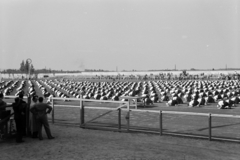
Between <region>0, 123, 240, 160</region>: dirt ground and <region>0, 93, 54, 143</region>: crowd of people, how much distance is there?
39 centimetres

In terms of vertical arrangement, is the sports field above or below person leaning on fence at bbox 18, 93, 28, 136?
below

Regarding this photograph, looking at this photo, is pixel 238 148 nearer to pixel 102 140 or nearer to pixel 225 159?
pixel 225 159

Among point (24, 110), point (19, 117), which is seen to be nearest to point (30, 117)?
point (24, 110)

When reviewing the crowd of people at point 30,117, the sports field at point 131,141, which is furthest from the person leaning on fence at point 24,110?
the sports field at point 131,141

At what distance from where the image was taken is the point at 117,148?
10172mm

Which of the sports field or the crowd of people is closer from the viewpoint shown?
the sports field

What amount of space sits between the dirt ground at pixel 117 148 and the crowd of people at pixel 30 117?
1.27 feet

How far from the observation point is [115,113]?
13.9m

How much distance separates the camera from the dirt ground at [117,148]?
9141 mm

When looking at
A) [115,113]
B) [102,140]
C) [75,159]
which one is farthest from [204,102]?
[75,159]

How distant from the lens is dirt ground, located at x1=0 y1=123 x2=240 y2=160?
9.14 metres

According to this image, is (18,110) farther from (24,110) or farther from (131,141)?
(131,141)

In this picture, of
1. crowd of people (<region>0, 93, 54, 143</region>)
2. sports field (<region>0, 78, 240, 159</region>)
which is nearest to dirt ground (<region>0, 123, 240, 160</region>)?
sports field (<region>0, 78, 240, 159</region>)

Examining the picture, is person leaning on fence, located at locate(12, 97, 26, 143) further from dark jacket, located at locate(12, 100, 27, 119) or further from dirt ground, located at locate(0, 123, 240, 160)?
dirt ground, located at locate(0, 123, 240, 160)
